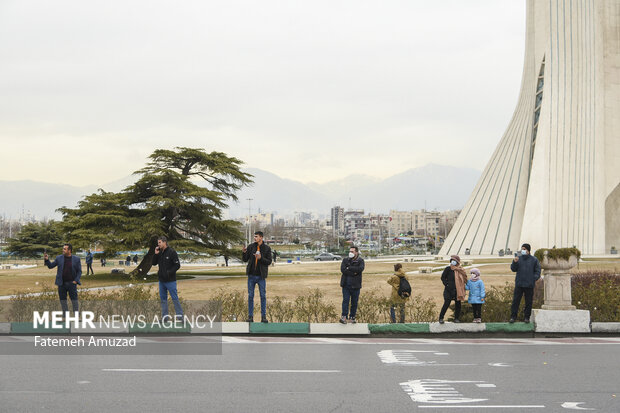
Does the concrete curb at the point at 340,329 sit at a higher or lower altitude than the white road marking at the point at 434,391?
lower

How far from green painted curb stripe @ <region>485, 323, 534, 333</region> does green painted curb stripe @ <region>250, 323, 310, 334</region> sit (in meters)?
3.79

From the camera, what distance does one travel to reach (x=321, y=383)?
805 centimetres

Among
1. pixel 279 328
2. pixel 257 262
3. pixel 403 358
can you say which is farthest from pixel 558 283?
pixel 257 262

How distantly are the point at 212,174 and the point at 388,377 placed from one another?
32.9 metres

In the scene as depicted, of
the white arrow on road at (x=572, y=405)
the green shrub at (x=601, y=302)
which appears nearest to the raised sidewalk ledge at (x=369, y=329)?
the green shrub at (x=601, y=302)

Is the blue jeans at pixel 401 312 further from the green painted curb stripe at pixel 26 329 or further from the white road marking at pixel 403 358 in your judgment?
the green painted curb stripe at pixel 26 329

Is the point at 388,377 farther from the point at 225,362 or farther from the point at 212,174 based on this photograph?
the point at 212,174

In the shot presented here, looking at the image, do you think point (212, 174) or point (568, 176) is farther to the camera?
point (568, 176)

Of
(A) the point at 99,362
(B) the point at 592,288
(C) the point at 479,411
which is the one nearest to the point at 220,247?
(B) the point at 592,288

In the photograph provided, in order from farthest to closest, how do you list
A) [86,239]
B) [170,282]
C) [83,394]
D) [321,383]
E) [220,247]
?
[220,247] → [86,239] → [170,282] → [321,383] → [83,394]

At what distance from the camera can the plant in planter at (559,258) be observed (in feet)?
42.1

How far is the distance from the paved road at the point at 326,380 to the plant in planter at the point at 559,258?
208 cm

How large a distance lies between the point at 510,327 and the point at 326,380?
20.2 ft

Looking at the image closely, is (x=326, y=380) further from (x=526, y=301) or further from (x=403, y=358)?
(x=526, y=301)
